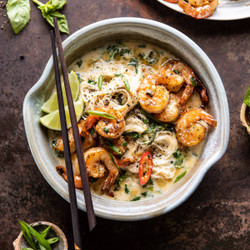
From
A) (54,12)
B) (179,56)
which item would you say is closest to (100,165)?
(179,56)

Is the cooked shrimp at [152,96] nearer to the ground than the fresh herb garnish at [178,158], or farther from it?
farther from it

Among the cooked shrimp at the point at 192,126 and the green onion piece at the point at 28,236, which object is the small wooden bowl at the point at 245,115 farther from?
the green onion piece at the point at 28,236

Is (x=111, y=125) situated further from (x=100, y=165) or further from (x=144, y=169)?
(x=144, y=169)

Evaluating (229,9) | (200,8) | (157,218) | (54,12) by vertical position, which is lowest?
(157,218)

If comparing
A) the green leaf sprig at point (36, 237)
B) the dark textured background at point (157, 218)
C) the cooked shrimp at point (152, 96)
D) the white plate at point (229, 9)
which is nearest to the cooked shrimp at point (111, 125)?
the cooked shrimp at point (152, 96)

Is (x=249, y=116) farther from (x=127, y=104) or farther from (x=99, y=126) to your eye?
(x=99, y=126)

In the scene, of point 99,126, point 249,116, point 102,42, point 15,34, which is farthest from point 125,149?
point 15,34

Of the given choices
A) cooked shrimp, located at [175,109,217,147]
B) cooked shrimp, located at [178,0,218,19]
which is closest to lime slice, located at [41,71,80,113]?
cooked shrimp, located at [175,109,217,147]

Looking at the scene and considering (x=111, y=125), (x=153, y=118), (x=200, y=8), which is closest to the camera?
(x=111, y=125)
